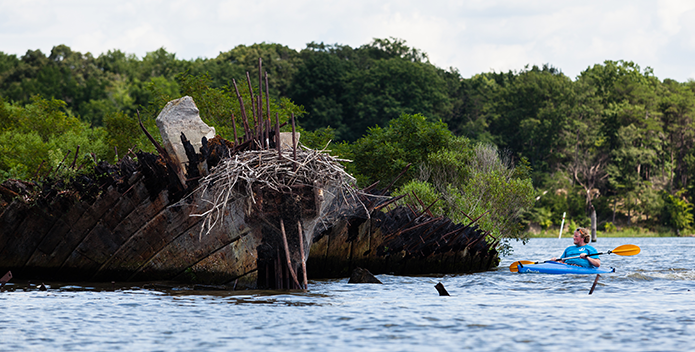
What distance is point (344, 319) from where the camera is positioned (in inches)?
410

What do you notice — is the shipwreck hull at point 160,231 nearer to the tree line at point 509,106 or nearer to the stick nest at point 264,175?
the stick nest at point 264,175

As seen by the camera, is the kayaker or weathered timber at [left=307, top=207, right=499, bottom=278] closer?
weathered timber at [left=307, top=207, right=499, bottom=278]

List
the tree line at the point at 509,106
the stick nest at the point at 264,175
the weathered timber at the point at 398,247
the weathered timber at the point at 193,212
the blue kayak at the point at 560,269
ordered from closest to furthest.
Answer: the stick nest at the point at 264,175 < the weathered timber at the point at 193,212 < the weathered timber at the point at 398,247 < the blue kayak at the point at 560,269 < the tree line at the point at 509,106

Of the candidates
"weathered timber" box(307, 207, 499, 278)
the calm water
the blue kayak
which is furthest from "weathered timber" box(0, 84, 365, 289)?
the blue kayak

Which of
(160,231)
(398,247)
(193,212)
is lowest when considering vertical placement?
(398,247)

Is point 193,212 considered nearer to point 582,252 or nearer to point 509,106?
point 582,252

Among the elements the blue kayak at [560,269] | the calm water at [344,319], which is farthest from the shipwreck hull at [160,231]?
the blue kayak at [560,269]

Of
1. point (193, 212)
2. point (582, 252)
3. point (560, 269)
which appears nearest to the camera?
point (193, 212)

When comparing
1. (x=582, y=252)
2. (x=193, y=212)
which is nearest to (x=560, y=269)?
(x=582, y=252)

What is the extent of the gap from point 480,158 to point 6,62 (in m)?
62.6

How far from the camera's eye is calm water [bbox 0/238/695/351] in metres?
8.58

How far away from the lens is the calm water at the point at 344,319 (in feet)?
28.1

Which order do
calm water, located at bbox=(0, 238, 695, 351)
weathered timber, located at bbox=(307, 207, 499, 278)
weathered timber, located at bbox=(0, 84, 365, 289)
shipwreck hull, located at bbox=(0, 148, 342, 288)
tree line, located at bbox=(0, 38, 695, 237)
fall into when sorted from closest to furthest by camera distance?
calm water, located at bbox=(0, 238, 695, 351)
weathered timber, located at bbox=(0, 84, 365, 289)
shipwreck hull, located at bbox=(0, 148, 342, 288)
weathered timber, located at bbox=(307, 207, 499, 278)
tree line, located at bbox=(0, 38, 695, 237)

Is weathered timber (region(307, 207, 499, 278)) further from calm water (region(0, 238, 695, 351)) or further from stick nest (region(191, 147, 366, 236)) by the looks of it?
stick nest (region(191, 147, 366, 236))
